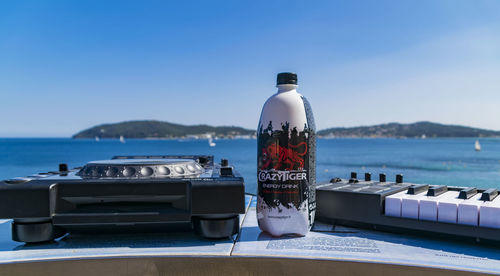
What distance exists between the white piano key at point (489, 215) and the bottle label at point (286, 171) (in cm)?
84

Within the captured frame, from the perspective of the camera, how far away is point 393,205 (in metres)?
2.09

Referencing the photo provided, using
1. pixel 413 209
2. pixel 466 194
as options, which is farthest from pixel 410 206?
pixel 466 194

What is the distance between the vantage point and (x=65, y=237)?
6.91ft

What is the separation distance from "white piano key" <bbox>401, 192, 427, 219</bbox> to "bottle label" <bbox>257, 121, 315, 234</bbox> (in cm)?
52

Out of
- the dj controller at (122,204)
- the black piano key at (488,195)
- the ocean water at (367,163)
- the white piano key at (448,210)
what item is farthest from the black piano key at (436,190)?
the ocean water at (367,163)

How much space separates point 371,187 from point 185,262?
1294mm

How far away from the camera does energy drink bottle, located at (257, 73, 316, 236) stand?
200cm

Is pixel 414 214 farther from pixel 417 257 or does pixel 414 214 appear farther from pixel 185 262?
pixel 185 262

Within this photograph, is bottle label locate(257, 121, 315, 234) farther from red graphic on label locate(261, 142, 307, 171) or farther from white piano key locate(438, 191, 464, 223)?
white piano key locate(438, 191, 464, 223)

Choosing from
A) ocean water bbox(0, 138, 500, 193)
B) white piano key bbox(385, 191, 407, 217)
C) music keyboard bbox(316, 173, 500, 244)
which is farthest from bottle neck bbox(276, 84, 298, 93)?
ocean water bbox(0, 138, 500, 193)

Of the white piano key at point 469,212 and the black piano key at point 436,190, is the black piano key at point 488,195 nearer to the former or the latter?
the white piano key at point 469,212

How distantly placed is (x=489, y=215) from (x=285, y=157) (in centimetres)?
102

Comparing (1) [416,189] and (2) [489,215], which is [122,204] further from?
(2) [489,215]

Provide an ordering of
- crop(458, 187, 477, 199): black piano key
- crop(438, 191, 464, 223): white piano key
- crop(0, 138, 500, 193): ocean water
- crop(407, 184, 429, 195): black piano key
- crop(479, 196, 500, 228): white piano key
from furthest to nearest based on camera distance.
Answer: crop(0, 138, 500, 193): ocean water
crop(407, 184, 429, 195): black piano key
crop(458, 187, 477, 199): black piano key
crop(438, 191, 464, 223): white piano key
crop(479, 196, 500, 228): white piano key
